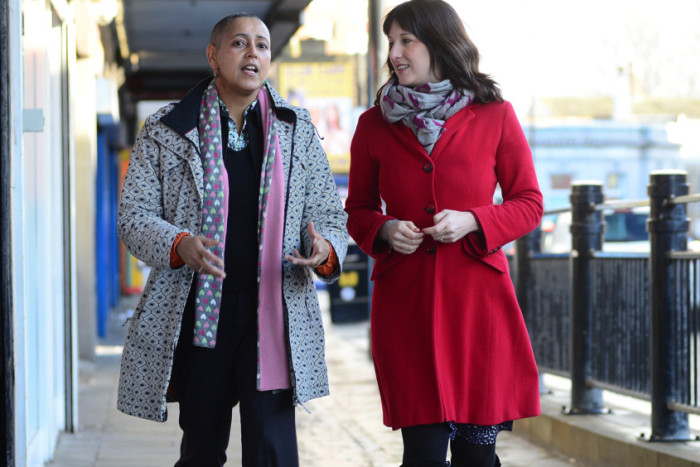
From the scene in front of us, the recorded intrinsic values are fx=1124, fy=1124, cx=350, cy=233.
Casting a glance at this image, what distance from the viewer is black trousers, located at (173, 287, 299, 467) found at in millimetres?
3428

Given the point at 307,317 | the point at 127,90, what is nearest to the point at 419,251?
the point at 307,317

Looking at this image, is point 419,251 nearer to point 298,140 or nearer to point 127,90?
point 298,140

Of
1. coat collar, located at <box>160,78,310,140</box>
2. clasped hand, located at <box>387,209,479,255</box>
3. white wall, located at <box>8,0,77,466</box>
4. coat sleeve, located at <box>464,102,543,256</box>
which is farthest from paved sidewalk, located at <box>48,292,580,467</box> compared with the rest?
coat collar, located at <box>160,78,310,140</box>

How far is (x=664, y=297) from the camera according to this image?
18.4 ft

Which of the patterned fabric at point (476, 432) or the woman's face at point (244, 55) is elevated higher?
the woman's face at point (244, 55)

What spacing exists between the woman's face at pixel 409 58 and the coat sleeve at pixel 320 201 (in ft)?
1.16

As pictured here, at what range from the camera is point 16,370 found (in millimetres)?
3797

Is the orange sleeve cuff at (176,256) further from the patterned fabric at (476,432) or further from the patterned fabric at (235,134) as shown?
the patterned fabric at (476,432)

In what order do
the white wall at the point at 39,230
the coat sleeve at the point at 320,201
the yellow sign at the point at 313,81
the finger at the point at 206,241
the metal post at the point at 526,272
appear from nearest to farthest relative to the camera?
the finger at the point at 206,241
the coat sleeve at the point at 320,201
the white wall at the point at 39,230
the metal post at the point at 526,272
the yellow sign at the point at 313,81

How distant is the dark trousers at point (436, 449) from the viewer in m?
3.53

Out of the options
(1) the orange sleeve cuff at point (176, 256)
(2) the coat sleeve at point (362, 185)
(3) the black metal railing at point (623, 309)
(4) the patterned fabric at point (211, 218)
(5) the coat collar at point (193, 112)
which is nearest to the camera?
(1) the orange sleeve cuff at point (176, 256)

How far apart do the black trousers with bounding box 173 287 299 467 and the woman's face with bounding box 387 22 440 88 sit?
34.4 inches

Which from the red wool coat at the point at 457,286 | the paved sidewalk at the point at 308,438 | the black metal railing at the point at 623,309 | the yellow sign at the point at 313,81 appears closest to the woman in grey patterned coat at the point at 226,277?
the red wool coat at the point at 457,286

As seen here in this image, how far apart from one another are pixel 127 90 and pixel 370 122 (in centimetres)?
1709
